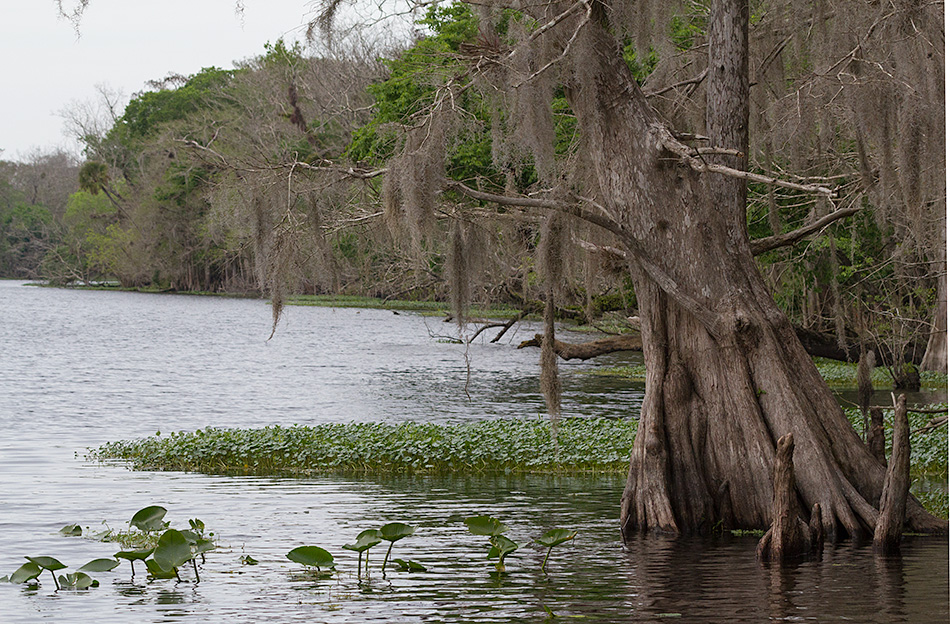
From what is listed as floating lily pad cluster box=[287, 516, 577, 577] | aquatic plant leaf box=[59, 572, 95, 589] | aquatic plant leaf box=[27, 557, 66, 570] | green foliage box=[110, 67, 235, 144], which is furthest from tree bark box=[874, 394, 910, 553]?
green foliage box=[110, 67, 235, 144]

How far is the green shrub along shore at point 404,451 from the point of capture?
1809 centimetres

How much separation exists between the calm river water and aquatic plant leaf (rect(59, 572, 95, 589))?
130 mm

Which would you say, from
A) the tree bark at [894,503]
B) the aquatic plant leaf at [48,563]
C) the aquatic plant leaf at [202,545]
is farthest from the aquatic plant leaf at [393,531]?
the tree bark at [894,503]

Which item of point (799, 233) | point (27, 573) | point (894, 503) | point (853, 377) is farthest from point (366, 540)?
point (853, 377)

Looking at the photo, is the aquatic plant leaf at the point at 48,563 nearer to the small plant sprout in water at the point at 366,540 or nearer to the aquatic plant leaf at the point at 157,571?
the aquatic plant leaf at the point at 157,571

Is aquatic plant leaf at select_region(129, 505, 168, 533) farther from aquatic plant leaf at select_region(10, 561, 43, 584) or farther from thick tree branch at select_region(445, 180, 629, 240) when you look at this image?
thick tree branch at select_region(445, 180, 629, 240)

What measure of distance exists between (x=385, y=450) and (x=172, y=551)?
9003 mm

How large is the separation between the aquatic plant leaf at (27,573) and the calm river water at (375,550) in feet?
0.54

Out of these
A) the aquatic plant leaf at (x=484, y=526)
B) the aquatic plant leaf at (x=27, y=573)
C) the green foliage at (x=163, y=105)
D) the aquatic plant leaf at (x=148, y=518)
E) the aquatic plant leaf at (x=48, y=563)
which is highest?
the green foliage at (x=163, y=105)

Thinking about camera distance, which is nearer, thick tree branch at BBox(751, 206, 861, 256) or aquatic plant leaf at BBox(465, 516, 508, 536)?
aquatic plant leaf at BBox(465, 516, 508, 536)

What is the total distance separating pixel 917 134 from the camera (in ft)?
35.6

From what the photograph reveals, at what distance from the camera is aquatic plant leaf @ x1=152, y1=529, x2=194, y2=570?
9711 millimetres

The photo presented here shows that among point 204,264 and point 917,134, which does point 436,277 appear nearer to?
point 917,134

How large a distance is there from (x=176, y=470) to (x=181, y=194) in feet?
244
